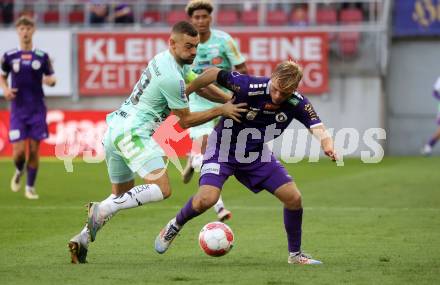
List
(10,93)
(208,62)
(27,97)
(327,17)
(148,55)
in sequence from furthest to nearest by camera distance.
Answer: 1. (327,17)
2. (148,55)
3. (27,97)
4. (10,93)
5. (208,62)

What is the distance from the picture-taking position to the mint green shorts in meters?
9.12

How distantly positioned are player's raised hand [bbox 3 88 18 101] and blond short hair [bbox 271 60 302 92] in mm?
7677

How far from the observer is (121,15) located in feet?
90.9

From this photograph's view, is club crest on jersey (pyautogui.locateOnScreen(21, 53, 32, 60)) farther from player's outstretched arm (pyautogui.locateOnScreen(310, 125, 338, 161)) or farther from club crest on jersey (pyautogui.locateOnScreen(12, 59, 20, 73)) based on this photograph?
player's outstretched arm (pyautogui.locateOnScreen(310, 125, 338, 161))

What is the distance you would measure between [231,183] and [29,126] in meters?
4.69

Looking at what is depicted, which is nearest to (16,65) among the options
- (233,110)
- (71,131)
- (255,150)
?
(255,150)

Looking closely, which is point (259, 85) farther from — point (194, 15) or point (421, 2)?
point (421, 2)

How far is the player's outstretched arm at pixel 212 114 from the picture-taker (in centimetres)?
916

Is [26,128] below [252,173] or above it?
below

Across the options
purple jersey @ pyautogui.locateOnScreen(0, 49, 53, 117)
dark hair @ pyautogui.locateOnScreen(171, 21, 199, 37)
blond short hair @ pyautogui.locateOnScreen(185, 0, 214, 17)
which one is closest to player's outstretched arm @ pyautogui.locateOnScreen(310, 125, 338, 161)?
dark hair @ pyautogui.locateOnScreen(171, 21, 199, 37)

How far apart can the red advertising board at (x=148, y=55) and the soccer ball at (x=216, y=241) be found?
17.2 metres

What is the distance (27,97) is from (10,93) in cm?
53

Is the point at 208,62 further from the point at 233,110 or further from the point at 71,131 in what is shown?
the point at 71,131

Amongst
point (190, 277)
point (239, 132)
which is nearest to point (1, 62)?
point (239, 132)
